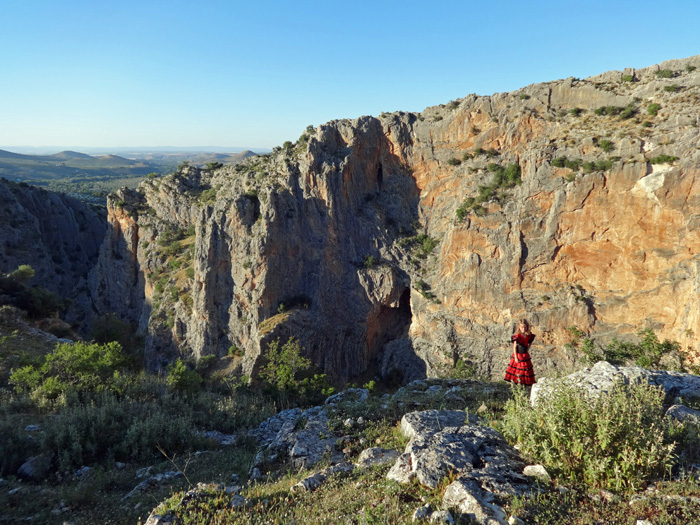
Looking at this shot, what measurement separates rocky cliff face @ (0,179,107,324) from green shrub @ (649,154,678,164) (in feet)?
193

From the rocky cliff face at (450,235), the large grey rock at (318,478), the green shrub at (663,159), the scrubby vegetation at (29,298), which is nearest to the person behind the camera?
the large grey rock at (318,478)

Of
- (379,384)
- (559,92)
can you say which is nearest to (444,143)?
(559,92)

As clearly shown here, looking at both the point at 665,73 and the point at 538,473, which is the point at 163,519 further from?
the point at 665,73

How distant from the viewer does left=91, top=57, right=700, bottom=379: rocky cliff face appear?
23.1 m

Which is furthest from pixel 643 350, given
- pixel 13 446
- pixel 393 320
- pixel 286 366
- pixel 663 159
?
pixel 13 446

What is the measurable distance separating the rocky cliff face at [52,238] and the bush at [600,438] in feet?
179

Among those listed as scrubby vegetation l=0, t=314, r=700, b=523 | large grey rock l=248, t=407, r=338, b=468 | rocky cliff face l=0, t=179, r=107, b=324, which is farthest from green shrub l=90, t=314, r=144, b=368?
large grey rock l=248, t=407, r=338, b=468

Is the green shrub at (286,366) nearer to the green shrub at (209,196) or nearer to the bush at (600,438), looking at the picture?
the bush at (600,438)

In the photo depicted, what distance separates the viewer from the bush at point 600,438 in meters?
4.78

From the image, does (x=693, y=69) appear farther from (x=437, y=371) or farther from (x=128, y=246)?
(x=128, y=246)

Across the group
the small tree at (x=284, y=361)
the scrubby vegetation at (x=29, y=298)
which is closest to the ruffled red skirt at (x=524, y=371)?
the small tree at (x=284, y=361)

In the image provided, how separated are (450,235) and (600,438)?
85.2 feet

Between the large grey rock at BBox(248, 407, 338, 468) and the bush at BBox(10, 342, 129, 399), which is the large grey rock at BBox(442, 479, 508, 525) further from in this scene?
the bush at BBox(10, 342, 129, 399)

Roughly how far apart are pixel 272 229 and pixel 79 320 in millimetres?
31260
